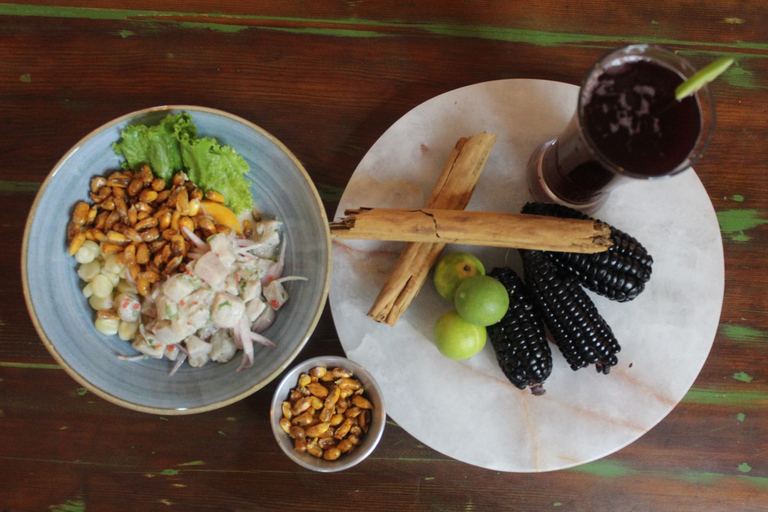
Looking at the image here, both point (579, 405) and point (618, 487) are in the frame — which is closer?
point (579, 405)

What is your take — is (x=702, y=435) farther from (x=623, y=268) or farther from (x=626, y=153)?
(x=626, y=153)

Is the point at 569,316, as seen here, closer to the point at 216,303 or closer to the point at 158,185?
the point at 216,303

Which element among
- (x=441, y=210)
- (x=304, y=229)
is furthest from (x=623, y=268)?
(x=304, y=229)

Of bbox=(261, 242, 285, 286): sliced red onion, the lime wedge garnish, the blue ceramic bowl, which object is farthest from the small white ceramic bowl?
the lime wedge garnish

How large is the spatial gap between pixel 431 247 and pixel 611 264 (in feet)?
1.54

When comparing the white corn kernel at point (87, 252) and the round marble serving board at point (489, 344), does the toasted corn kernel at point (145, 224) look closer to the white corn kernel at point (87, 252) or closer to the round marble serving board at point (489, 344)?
the white corn kernel at point (87, 252)

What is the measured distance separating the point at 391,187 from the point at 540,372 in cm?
65

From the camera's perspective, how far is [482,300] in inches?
48.8

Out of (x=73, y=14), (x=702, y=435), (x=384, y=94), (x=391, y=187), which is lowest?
(x=702, y=435)

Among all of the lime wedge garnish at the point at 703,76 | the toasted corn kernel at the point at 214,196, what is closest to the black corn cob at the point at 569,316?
the lime wedge garnish at the point at 703,76

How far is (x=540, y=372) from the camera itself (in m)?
1.32

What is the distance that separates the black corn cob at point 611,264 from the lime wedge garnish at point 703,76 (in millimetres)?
377

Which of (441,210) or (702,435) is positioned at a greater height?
(441,210)

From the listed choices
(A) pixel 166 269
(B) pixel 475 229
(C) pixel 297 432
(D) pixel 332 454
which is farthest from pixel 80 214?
(B) pixel 475 229
